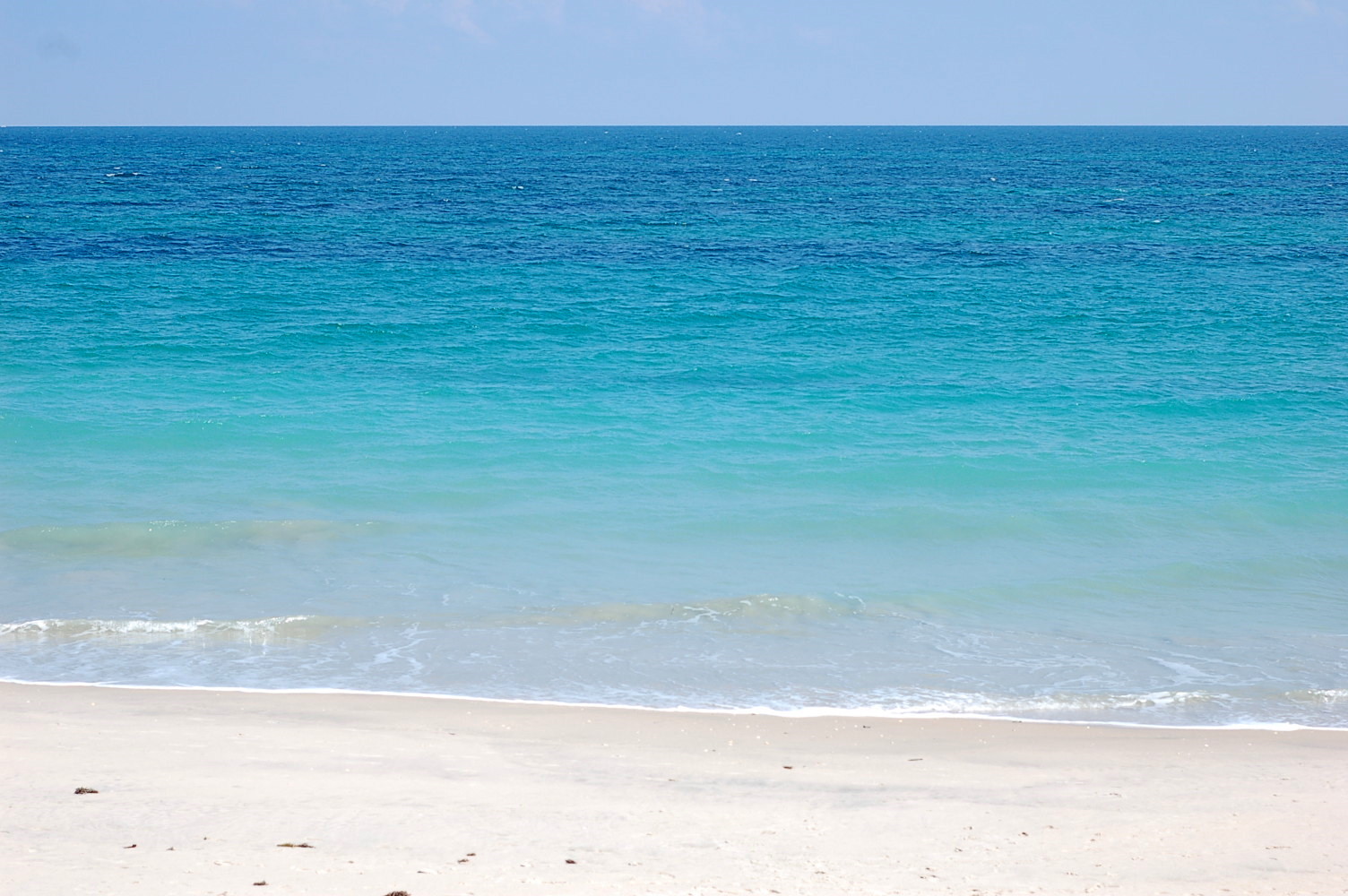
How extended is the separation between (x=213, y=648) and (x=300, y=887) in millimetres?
5112

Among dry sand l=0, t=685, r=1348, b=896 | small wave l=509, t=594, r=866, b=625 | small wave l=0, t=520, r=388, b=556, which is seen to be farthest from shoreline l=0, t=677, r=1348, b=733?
small wave l=0, t=520, r=388, b=556

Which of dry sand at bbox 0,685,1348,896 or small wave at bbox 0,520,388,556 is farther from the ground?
small wave at bbox 0,520,388,556

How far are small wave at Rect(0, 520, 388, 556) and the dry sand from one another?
12.4 ft

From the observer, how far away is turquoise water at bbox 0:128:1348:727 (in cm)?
1045

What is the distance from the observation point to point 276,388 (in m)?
20.6

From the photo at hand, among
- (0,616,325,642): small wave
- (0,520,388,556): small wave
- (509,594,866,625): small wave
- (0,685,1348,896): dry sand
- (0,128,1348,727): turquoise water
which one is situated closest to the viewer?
(0,685,1348,896): dry sand

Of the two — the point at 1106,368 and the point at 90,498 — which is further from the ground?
the point at 1106,368

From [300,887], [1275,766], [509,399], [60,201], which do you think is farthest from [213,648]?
[60,201]

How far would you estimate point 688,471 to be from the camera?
16.3m

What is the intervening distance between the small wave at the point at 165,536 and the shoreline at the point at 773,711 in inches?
138

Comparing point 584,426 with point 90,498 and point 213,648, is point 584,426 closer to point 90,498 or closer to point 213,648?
point 90,498

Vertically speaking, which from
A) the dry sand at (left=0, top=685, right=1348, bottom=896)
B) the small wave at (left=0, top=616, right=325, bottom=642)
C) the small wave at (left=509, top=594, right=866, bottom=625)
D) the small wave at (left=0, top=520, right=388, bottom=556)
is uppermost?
the small wave at (left=0, top=520, right=388, bottom=556)

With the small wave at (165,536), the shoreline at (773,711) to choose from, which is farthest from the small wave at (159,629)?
the small wave at (165,536)

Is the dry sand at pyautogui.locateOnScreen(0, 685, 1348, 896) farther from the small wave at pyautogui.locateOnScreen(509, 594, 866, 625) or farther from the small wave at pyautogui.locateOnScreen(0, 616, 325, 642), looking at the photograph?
the small wave at pyautogui.locateOnScreen(509, 594, 866, 625)
